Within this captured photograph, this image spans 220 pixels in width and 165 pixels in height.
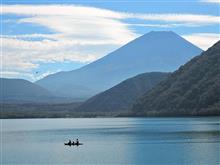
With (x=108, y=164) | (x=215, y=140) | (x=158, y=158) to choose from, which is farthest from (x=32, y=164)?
(x=215, y=140)

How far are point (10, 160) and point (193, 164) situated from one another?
27048mm

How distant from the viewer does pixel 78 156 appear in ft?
287

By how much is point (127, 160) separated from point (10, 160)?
16.8m

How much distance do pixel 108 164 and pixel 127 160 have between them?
5.89 meters

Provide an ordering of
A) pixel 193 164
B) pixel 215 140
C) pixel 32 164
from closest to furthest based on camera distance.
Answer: pixel 193 164
pixel 32 164
pixel 215 140

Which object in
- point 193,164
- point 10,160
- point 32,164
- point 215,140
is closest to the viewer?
point 193,164

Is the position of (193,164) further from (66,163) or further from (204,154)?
Result: (66,163)

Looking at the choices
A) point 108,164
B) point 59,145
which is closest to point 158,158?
point 108,164

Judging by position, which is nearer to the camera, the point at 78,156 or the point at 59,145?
the point at 78,156

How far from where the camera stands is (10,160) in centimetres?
8388

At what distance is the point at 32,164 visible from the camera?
78188 millimetres

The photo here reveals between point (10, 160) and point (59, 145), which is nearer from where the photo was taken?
point (10, 160)

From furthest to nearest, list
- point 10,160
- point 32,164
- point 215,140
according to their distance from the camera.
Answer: point 215,140, point 10,160, point 32,164

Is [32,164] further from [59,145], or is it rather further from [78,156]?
[59,145]
